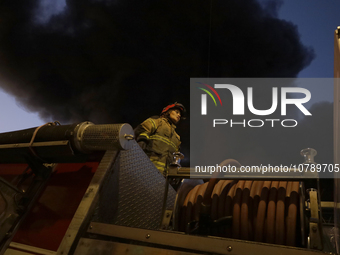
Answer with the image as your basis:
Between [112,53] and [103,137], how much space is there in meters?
9.88

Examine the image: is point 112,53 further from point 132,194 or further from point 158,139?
point 132,194

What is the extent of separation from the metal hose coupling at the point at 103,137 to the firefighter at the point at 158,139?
2.38m

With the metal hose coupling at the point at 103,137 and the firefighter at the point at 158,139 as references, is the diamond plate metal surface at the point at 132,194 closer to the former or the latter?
the metal hose coupling at the point at 103,137

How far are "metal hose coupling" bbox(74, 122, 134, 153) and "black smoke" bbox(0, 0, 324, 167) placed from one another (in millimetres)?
9134

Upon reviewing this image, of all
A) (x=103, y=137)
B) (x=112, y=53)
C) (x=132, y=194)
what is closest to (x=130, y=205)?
(x=132, y=194)

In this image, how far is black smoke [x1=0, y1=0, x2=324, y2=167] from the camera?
32.0 ft

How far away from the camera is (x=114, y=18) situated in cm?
1097

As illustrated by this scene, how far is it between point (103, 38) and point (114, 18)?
0.94m

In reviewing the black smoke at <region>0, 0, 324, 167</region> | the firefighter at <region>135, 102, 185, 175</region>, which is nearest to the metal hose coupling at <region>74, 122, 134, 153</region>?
the firefighter at <region>135, 102, 185, 175</region>

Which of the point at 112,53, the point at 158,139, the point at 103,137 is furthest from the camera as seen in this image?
the point at 112,53

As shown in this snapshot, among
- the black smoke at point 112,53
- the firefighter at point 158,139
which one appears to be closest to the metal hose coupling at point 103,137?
the firefighter at point 158,139

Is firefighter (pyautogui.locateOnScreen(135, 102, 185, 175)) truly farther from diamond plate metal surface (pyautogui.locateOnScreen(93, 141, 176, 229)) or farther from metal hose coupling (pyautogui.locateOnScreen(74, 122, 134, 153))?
metal hose coupling (pyautogui.locateOnScreen(74, 122, 134, 153))

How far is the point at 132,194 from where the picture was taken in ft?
5.85

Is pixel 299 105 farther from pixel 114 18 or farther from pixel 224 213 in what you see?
pixel 224 213
